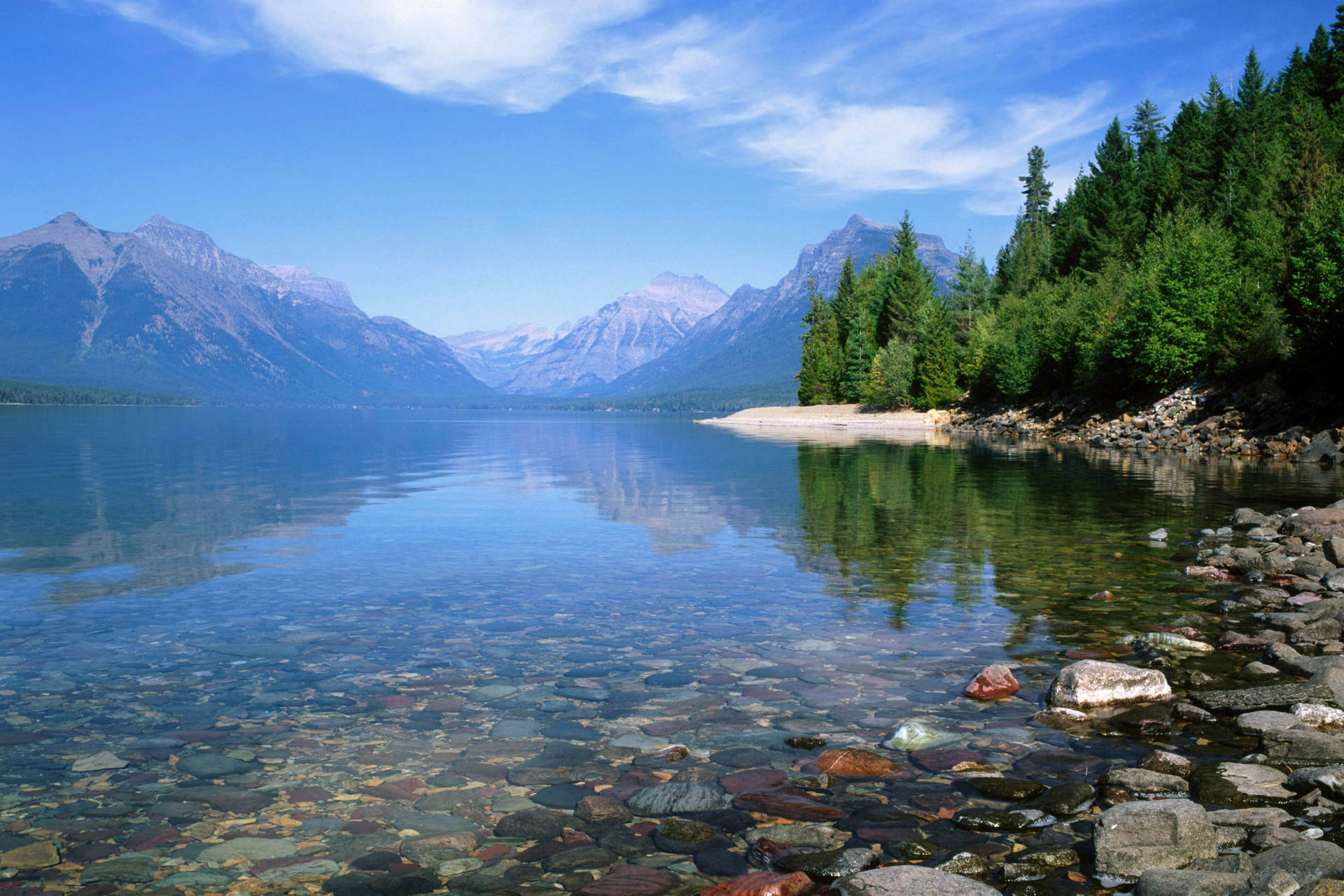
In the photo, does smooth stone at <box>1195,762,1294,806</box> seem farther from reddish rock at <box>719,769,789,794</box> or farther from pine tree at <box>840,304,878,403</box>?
Result: pine tree at <box>840,304,878,403</box>

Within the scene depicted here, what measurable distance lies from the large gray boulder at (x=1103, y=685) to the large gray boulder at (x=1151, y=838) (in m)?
3.22

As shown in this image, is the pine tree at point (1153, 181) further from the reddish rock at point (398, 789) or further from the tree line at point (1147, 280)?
the reddish rock at point (398, 789)

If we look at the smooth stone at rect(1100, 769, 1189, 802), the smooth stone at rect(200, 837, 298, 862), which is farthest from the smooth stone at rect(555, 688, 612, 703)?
the smooth stone at rect(1100, 769, 1189, 802)

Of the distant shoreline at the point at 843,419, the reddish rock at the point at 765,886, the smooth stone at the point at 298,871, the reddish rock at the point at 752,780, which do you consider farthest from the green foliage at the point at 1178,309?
the smooth stone at the point at 298,871

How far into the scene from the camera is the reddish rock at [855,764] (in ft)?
26.4

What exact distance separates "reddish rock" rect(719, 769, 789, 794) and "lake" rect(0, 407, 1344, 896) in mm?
39

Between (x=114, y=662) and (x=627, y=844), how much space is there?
8439mm

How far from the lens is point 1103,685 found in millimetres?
9781

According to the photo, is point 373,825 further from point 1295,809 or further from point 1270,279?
point 1270,279

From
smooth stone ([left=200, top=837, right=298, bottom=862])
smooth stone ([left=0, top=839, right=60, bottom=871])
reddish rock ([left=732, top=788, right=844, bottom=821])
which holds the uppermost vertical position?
smooth stone ([left=0, top=839, right=60, bottom=871])

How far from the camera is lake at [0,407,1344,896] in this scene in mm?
7000

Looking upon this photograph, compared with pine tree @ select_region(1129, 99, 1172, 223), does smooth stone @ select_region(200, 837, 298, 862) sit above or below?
below

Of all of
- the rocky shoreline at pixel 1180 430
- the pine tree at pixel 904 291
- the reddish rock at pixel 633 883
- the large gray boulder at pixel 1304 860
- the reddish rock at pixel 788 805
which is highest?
the pine tree at pixel 904 291

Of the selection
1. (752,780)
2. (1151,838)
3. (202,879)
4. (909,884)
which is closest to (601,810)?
(752,780)
